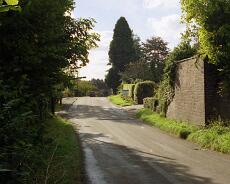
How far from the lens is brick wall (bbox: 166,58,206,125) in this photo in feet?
75.1

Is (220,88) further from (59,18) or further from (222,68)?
(59,18)

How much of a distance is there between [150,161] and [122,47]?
72982 mm

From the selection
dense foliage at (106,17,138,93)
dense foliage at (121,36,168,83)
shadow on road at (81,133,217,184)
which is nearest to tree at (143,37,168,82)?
dense foliage at (121,36,168,83)

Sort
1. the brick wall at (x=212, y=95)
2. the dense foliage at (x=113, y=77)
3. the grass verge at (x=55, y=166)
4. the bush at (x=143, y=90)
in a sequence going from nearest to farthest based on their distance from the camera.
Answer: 1. the grass verge at (x=55, y=166)
2. the brick wall at (x=212, y=95)
3. the bush at (x=143, y=90)
4. the dense foliage at (x=113, y=77)

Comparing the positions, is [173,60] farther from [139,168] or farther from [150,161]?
[139,168]

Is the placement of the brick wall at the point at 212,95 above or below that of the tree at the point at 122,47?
below

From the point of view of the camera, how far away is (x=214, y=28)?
2008 centimetres

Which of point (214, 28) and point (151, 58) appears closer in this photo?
point (214, 28)

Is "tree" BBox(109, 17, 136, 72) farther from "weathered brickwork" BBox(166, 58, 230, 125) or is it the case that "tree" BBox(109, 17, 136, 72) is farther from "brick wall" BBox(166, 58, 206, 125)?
"weathered brickwork" BBox(166, 58, 230, 125)

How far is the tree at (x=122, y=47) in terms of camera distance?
8669 centimetres

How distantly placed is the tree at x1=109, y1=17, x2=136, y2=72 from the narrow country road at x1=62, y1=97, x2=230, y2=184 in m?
64.5

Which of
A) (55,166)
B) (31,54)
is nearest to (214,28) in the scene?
(31,54)

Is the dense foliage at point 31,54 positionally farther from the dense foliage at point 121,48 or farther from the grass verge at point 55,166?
the dense foliage at point 121,48

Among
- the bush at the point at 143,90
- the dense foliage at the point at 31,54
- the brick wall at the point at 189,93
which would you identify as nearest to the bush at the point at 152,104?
the brick wall at the point at 189,93
